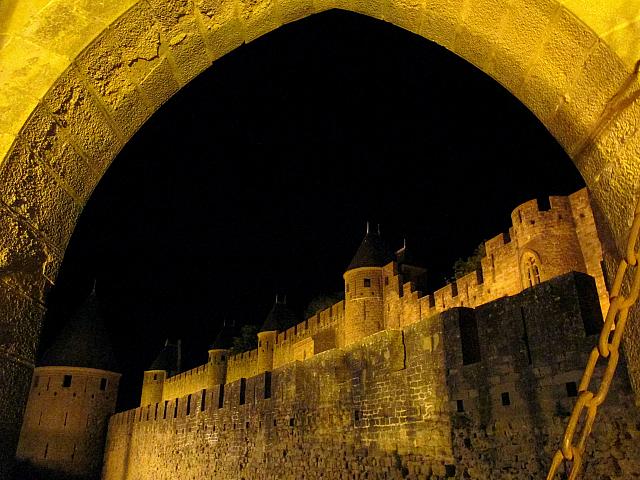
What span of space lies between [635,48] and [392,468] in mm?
6551

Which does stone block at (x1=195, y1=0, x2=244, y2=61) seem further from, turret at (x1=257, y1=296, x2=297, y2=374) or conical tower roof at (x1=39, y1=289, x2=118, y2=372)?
conical tower roof at (x1=39, y1=289, x2=118, y2=372)

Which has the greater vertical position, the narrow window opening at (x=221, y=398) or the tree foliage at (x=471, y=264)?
the tree foliage at (x=471, y=264)

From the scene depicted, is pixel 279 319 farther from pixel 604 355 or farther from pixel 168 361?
pixel 604 355

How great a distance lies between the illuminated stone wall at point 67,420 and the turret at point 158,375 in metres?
7.45

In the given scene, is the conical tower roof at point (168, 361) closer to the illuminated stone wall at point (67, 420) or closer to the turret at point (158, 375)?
the turret at point (158, 375)

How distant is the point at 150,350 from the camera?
46.4m

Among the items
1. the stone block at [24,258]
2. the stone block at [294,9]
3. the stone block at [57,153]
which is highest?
the stone block at [294,9]

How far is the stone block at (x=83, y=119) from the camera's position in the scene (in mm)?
1815

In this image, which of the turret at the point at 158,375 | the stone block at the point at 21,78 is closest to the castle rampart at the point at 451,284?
the turret at the point at 158,375

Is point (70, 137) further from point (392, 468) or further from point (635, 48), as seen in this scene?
point (392, 468)

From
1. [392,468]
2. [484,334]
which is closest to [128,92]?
[484,334]

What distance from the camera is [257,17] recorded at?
227 cm

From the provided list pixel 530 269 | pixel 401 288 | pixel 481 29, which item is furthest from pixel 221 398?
pixel 481 29

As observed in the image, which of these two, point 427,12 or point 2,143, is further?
point 427,12
